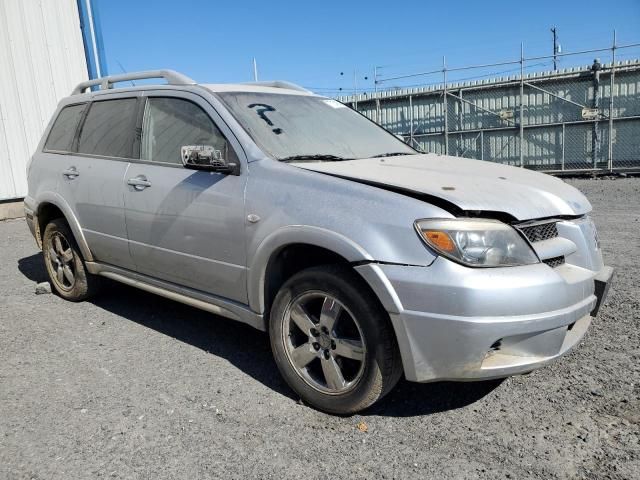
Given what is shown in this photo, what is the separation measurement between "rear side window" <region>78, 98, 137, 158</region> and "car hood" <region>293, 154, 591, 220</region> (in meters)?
1.78

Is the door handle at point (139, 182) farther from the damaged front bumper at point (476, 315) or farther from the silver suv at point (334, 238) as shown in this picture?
the damaged front bumper at point (476, 315)

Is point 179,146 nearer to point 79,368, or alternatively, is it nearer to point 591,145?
point 79,368

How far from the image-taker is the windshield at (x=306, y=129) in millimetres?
3439

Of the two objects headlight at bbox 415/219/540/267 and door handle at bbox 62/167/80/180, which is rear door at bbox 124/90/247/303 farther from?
headlight at bbox 415/219/540/267

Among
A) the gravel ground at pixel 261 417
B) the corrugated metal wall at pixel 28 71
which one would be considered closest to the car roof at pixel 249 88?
the gravel ground at pixel 261 417

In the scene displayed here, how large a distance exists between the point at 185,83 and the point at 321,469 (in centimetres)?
282

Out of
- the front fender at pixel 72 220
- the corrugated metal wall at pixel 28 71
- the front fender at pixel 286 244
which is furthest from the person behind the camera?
the corrugated metal wall at pixel 28 71

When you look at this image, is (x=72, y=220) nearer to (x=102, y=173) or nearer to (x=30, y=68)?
(x=102, y=173)

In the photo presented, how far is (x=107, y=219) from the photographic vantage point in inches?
167

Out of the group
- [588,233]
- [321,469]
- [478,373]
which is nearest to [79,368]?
[321,469]

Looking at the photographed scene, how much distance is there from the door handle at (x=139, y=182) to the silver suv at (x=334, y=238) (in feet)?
0.14

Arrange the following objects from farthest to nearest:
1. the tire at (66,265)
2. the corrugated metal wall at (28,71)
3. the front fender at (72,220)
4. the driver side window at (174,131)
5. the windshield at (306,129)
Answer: the corrugated metal wall at (28,71) → the tire at (66,265) → the front fender at (72,220) → the driver side window at (174,131) → the windshield at (306,129)

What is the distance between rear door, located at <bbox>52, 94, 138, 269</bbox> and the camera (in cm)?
417

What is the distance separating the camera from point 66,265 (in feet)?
16.4
